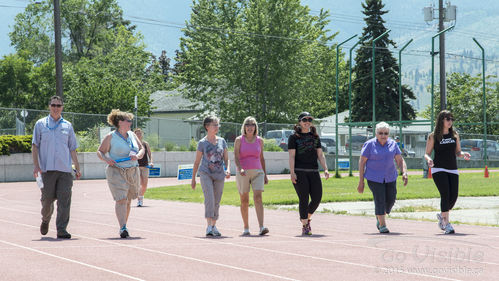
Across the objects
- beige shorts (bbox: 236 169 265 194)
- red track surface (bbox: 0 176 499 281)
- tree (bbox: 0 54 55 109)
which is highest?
tree (bbox: 0 54 55 109)

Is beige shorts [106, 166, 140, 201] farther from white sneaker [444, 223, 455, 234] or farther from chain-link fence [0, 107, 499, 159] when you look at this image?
chain-link fence [0, 107, 499, 159]

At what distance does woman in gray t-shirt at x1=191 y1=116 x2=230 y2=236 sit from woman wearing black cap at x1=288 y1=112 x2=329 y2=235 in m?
1.00

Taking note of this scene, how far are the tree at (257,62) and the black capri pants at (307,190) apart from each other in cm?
4316

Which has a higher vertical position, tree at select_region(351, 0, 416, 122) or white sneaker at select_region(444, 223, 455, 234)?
tree at select_region(351, 0, 416, 122)

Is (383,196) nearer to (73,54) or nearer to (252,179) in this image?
(252,179)

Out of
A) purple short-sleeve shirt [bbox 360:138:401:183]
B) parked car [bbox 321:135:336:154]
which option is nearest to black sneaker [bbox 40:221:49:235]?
purple short-sleeve shirt [bbox 360:138:401:183]

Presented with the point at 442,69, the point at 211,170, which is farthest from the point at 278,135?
the point at 211,170

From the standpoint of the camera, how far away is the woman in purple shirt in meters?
11.9

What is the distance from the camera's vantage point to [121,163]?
1127 centimetres

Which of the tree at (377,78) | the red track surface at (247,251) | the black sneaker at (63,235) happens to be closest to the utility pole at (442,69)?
the red track surface at (247,251)

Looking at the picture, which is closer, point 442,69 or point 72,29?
point 442,69

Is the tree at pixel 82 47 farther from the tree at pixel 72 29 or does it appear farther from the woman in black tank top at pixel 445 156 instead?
the woman in black tank top at pixel 445 156

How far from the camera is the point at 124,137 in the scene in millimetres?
11406

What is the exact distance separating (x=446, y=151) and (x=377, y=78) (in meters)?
59.7
